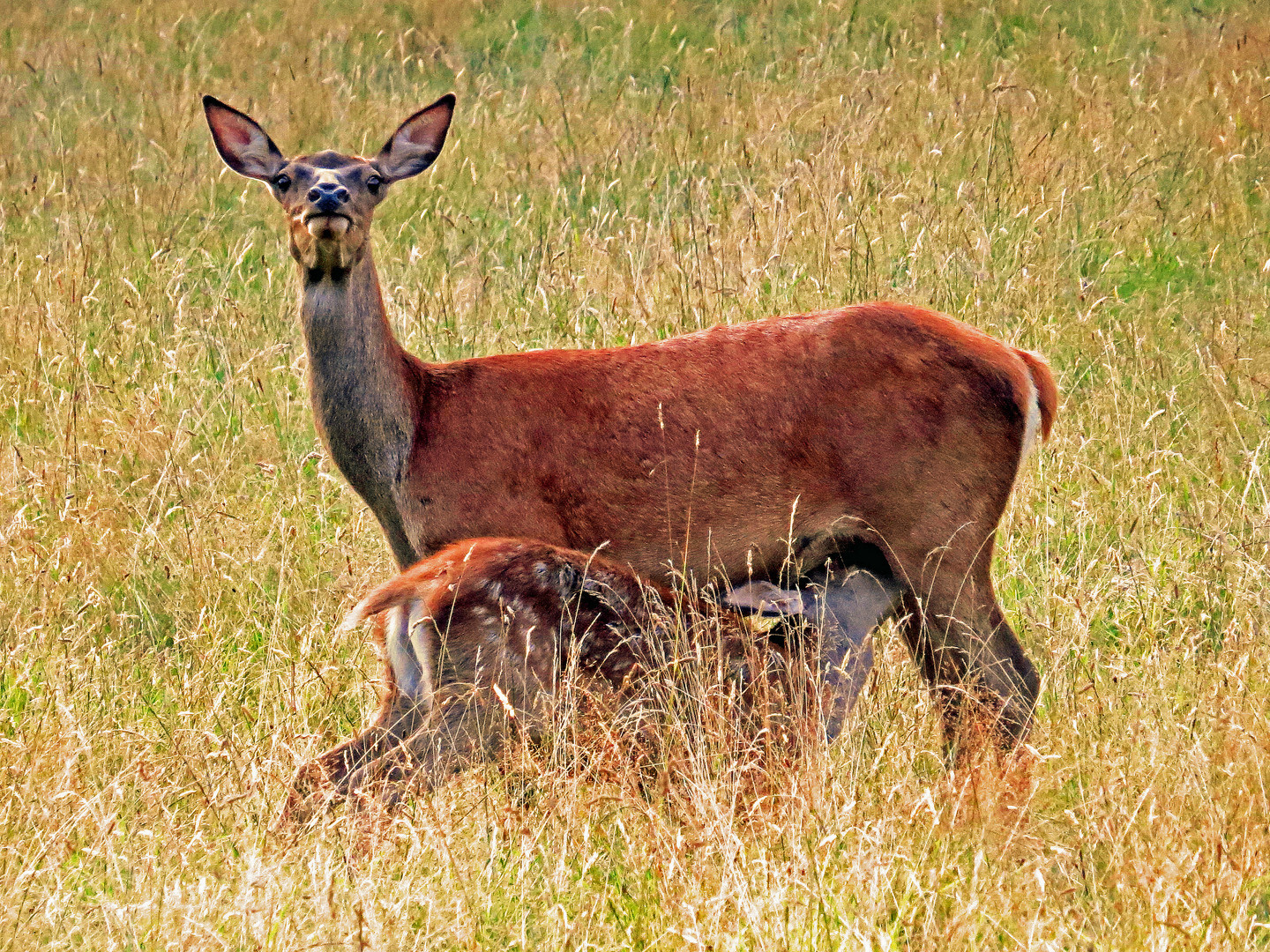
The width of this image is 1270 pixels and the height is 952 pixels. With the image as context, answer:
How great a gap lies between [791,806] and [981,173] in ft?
19.6

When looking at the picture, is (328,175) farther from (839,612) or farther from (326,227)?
(839,612)

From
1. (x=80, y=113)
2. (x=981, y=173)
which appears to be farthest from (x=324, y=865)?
(x=80, y=113)

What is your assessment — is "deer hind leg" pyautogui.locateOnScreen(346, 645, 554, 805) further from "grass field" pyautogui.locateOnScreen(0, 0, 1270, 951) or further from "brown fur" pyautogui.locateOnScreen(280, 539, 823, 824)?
"grass field" pyautogui.locateOnScreen(0, 0, 1270, 951)

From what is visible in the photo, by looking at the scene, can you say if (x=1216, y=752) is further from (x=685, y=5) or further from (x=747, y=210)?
(x=685, y=5)

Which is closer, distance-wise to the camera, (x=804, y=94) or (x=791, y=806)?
(x=791, y=806)

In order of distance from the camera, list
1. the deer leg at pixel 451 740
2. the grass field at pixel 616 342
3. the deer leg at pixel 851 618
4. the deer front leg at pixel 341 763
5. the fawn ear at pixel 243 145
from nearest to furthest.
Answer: the grass field at pixel 616 342 → the deer front leg at pixel 341 763 → the deer leg at pixel 451 740 → the deer leg at pixel 851 618 → the fawn ear at pixel 243 145

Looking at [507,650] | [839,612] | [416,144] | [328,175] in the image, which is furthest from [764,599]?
[416,144]

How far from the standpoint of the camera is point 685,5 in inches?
520

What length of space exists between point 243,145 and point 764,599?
226cm

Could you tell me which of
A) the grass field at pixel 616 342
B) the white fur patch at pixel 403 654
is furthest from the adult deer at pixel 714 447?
the white fur patch at pixel 403 654

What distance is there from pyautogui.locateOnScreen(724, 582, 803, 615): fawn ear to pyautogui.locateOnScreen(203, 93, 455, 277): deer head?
1.51 meters

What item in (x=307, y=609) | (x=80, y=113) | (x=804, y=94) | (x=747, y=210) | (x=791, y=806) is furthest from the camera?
(x=80, y=113)

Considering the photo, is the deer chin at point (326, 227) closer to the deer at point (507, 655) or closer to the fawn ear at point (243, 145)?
the fawn ear at point (243, 145)

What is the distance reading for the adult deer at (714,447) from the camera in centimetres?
478
